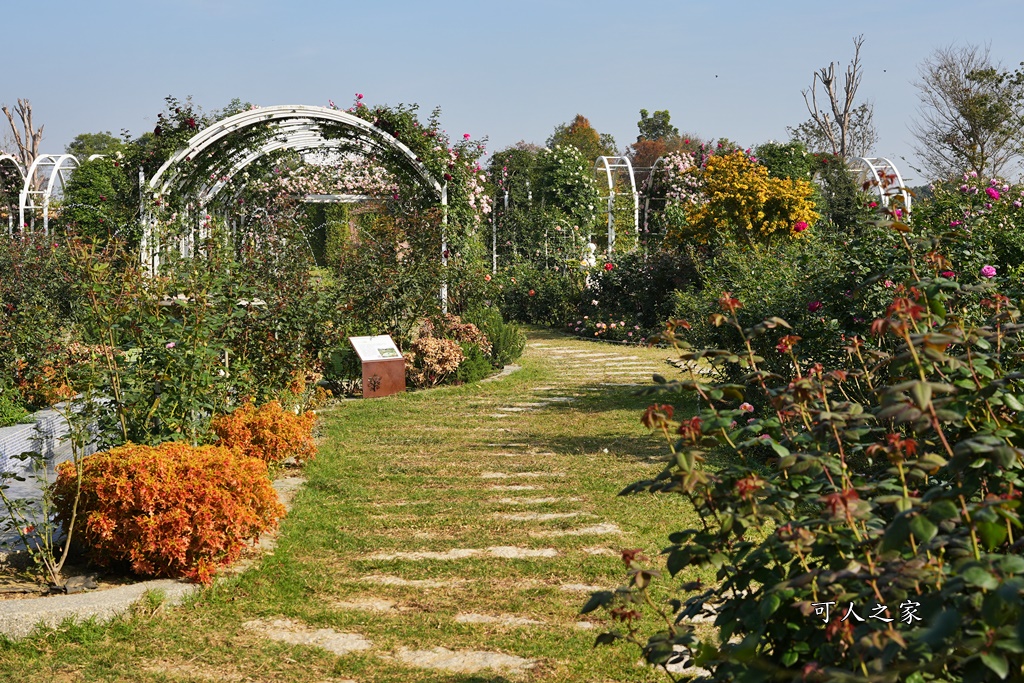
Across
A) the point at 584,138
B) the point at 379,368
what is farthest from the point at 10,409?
the point at 584,138

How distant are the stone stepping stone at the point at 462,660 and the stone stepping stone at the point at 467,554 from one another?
107cm

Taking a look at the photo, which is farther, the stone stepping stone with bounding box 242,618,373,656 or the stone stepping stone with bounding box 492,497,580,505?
the stone stepping stone with bounding box 492,497,580,505

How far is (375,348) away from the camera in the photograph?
943 cm

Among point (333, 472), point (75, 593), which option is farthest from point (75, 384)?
point (333, 472)

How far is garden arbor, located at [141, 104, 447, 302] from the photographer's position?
11234mm

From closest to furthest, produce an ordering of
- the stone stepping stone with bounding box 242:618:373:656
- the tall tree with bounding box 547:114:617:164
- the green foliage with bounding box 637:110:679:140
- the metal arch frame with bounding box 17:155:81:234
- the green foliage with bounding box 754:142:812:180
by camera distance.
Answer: the stone stepping stone with bounding box 242:618:373:656, the metal arch frame with bounding box 17:155:81:234, the green foliage with bounding box 754:142:812:180, the tall tree with bounding box 547:114:617:164, the green foliage with bounding box 637:110:679:140

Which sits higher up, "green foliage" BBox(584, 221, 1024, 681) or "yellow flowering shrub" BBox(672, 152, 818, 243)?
"yellow flowering shrub" BBox(672, 152, 818, 243)

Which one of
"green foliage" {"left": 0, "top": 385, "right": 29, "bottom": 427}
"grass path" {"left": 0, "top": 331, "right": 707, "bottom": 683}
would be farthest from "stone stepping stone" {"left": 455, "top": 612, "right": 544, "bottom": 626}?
"green foliage" {"left": 0, "top": 385, "right": 29, "bottom": 427}

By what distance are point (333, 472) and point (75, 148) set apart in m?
51.0

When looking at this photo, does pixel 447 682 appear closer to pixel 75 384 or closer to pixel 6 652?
pixel 6 652

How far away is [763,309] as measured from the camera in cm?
700

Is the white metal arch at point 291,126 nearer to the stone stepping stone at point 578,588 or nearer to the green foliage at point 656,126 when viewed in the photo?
the stone stepping stone at point 578,588

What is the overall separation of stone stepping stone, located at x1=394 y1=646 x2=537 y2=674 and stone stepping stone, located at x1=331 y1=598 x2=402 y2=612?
415mm

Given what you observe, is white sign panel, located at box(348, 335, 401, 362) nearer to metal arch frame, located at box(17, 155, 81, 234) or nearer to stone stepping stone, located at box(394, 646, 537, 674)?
stone stepping stone, located at box(394, 646, 537, 674)
